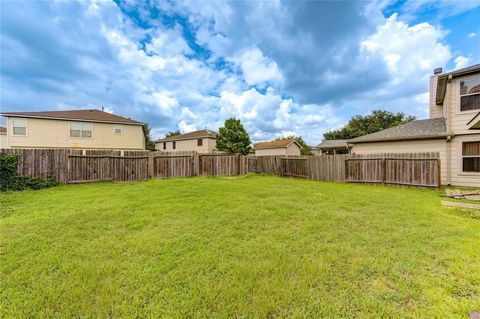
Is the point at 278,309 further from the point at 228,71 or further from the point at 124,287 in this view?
the point at 228,71

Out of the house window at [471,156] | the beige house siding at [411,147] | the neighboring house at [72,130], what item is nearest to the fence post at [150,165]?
the neighboring house at [72,130]

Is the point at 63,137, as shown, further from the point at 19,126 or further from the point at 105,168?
the point at 105,168

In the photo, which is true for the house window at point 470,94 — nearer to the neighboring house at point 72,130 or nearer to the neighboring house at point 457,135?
the neighboring house at point 457,135

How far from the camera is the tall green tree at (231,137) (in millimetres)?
32500

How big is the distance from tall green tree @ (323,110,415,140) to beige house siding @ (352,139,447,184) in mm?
29031

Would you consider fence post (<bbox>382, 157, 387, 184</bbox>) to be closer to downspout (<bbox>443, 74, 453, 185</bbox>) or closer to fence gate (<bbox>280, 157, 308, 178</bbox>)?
downspout (<bbox>443, 74, 453, 185</bbox>)

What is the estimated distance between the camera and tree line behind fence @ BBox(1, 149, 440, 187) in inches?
371

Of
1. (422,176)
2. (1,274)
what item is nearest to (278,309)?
(1,274)

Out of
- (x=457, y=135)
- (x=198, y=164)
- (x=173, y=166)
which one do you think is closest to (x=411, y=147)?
(x=457, y=135)

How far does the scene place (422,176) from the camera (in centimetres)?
973

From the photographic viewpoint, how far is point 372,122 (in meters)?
39.1

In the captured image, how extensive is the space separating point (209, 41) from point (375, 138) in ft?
37.5

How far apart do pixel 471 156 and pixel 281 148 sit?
2600cm

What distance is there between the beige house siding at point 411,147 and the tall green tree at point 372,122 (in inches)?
1143
